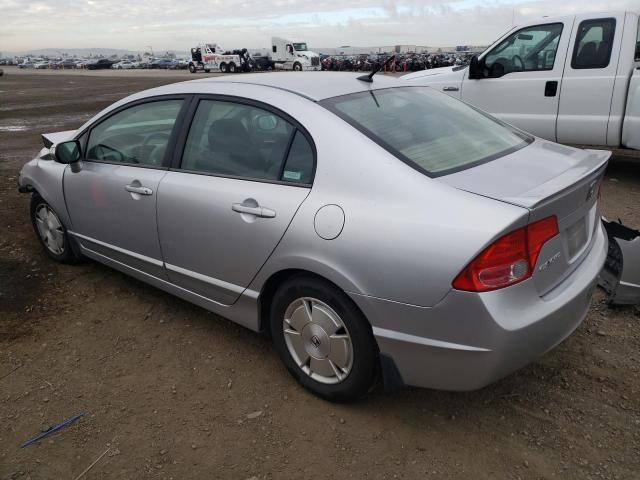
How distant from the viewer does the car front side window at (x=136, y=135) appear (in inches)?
132

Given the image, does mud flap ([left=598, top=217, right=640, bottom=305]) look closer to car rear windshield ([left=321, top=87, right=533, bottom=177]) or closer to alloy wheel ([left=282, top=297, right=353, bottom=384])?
car rear windshield ([left=321, top=87, right=533, bottom=177])

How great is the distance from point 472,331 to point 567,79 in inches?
216

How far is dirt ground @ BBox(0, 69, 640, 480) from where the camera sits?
91.9 inches

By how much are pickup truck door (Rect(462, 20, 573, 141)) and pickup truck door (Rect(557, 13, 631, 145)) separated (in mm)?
120

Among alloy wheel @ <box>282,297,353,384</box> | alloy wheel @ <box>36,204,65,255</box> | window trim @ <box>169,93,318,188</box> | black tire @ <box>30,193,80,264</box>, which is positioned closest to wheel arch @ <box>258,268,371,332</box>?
alloy wheel @ <box>282,297,353,384</box>

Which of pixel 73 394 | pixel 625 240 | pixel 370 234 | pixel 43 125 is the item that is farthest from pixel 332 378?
pixel 43 125

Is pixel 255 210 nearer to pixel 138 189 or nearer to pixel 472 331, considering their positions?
pixel 138 189

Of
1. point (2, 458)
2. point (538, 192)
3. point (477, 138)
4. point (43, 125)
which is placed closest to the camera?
point (538, 192)

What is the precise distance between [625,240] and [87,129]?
3.82 metres

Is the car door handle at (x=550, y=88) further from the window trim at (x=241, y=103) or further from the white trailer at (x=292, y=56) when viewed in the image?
the white trailer at (x=292, y=56)

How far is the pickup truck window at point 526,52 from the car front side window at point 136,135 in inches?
198

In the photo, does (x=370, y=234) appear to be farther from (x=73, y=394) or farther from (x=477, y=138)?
(x=73, y=394)

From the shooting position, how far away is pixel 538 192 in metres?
2.18

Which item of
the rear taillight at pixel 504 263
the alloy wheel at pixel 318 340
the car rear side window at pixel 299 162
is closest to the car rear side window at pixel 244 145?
the car rear side window at pixel 299 162
